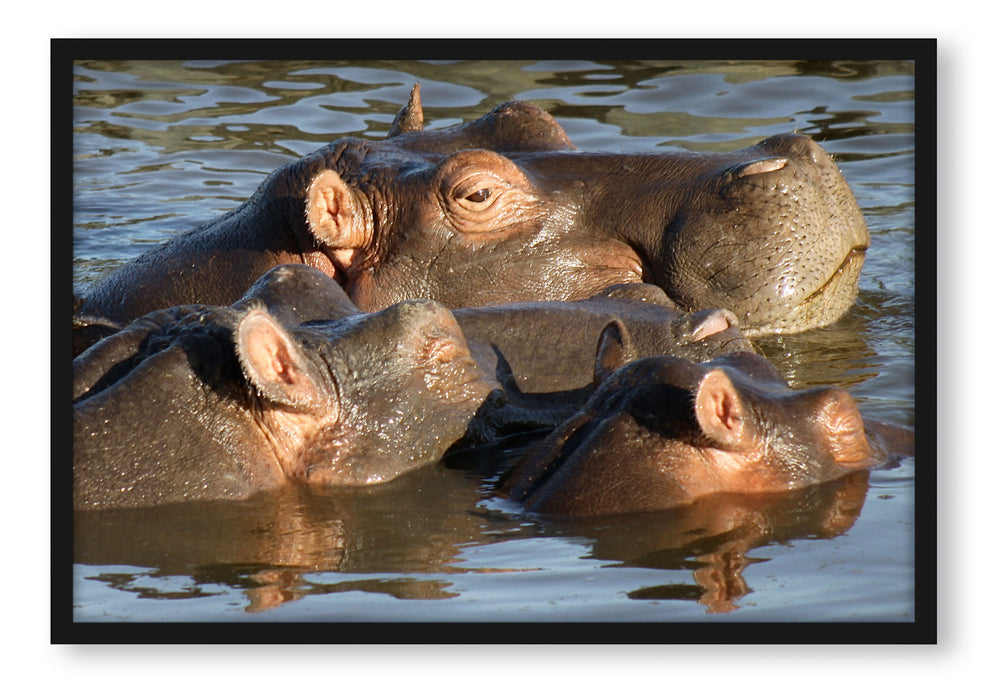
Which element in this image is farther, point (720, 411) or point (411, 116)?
point (411, 116)

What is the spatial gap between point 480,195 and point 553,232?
15.1 inches

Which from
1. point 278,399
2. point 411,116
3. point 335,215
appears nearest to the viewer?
point 278,399

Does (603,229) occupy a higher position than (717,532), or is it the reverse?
(603,229)

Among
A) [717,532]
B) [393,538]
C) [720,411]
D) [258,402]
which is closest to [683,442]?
[720,411]

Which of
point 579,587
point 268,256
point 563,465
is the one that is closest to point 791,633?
point 579,587

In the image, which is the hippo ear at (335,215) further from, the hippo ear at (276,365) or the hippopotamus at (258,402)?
the hippo ear at (276,365)

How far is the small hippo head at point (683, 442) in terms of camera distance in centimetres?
572

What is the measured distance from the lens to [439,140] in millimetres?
8086

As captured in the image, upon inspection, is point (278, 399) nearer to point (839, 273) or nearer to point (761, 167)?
point (761, 167)

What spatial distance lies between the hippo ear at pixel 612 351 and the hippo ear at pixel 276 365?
3.46ft

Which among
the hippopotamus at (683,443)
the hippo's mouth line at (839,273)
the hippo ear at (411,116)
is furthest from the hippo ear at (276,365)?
the hippo ear at (411,116)

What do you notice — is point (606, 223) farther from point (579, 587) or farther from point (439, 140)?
point (579, 587)

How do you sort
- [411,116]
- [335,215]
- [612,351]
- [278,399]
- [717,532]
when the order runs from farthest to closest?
[411,116] → [335,215] → [612,351] → [278,399] → [717,532]

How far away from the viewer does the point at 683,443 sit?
5.77m
